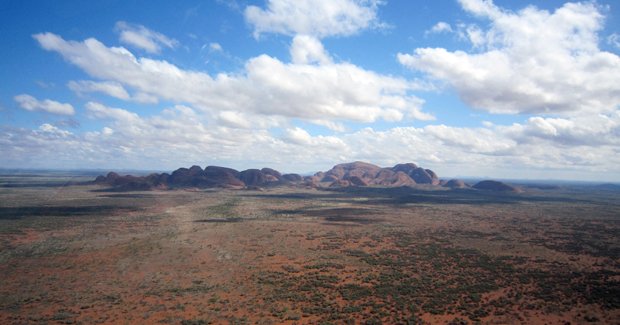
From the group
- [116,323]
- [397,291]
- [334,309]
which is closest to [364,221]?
[397,291]

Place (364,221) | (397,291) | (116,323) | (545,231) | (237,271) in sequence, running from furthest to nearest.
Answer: (364,221)
(545,231)
(237,271)
(397,291)
(116,323)

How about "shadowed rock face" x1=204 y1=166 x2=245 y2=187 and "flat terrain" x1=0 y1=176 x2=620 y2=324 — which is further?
"shadowed rock face" x1=204 y1=166 x2=245 y2=187

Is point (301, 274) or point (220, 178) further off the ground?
point (220, 178)

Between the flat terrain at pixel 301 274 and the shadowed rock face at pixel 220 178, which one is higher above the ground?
the shadowed rock face at pixel 220 178

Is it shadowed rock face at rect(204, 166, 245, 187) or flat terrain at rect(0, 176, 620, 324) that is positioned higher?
→ shadowed rock face at rect(204, 166, 245, 187)

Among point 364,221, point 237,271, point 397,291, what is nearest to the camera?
point 397,291

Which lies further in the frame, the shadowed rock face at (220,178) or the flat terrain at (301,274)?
the shadowed rock face at (220,178)

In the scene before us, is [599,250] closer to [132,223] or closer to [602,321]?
[602,321]

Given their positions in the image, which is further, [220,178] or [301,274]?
[220,178]
